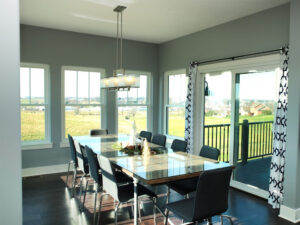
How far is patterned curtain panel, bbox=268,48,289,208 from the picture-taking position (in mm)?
3447

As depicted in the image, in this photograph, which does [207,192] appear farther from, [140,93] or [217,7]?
[140,93]

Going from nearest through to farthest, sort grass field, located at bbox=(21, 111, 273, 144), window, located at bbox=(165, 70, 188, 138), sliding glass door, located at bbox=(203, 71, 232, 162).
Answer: sliding glass door, located at bbox=(203, 71, 232, 162) < grass field, located at bbox=(21, 111, 273, 144) < window, located at bbox=(165, 70, 188, 138)

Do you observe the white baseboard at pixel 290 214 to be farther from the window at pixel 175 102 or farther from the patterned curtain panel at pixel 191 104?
the window at pixel 175 102

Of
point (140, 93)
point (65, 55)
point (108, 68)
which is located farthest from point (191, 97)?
point (65, 55)

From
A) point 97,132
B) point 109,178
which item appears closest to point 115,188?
point 109,178

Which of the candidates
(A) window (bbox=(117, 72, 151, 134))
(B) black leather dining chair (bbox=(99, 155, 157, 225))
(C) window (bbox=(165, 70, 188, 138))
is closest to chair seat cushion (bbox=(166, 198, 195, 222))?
(B) black leather dining chair (bbox=(99, 155, 157, 225))

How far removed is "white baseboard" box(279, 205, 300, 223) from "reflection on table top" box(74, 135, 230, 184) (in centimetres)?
116

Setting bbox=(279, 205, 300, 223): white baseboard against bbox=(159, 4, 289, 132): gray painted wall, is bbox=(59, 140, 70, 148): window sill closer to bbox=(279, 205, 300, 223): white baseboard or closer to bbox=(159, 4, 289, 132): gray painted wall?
bbox=(159, 4, 289, 132): gray painted wall

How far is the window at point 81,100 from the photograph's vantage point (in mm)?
5402

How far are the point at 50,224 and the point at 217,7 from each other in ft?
12.4

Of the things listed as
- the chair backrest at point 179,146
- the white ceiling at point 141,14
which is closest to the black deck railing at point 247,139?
the chair backrest at point 179,146

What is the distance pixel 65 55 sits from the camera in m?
5.29

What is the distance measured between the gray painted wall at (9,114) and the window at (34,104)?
461 centimetres

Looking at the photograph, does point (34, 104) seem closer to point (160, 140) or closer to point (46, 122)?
point (46, 122)
